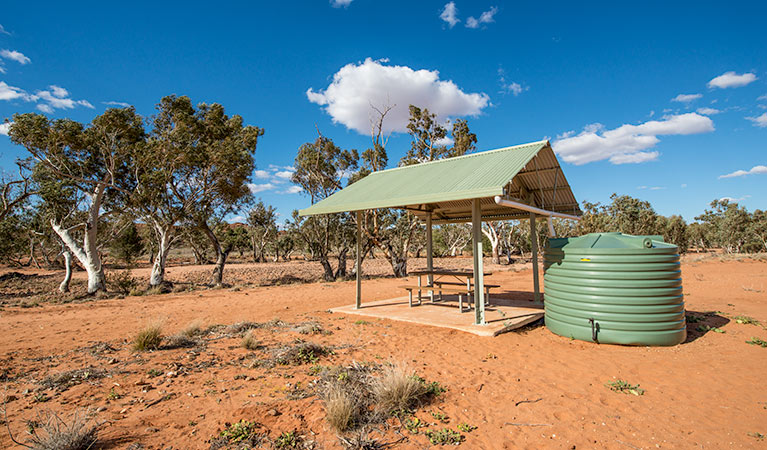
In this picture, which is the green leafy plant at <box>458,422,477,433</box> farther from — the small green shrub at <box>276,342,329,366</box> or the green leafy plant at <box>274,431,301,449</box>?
the small green shrub at <box>276,342,329,366</box>

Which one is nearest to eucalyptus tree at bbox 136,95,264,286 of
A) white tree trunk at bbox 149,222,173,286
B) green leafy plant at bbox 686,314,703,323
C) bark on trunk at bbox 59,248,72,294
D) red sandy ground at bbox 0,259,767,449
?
white tree trunk at bbox 149,222,173,286

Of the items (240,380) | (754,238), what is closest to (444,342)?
(240,380)

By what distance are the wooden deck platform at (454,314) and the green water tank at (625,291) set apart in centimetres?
142

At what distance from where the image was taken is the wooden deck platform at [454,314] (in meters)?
7.07

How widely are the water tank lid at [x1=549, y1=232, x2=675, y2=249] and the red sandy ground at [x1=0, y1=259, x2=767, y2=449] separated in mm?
1621

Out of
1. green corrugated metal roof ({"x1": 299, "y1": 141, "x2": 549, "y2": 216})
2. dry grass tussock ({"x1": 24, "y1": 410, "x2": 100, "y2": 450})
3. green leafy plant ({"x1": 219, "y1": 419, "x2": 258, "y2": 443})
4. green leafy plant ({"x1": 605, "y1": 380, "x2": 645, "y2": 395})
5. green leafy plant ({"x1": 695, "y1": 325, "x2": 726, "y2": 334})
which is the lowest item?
green leafy plant ({"x1": 605, "y1": 380, "x2": 645, "y2": 395})

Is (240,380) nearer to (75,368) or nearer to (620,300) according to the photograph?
(75,368)

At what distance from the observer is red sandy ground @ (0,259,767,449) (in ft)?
10.9

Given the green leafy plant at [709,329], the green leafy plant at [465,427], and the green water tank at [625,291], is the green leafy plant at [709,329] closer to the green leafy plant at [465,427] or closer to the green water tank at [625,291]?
the green water tank at [625,291]

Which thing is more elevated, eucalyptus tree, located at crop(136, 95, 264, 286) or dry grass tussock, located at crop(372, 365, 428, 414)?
eucalyptus tree, located at crop(136, 95, 264, 286)

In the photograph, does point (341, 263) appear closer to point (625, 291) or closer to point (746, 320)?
point (625, 291)

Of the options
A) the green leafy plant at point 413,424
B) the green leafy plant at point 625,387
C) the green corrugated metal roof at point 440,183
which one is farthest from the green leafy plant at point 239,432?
the green corrugated metal roof at point 440,183

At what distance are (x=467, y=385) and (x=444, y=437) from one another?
130 centimetres

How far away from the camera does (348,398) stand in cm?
358
